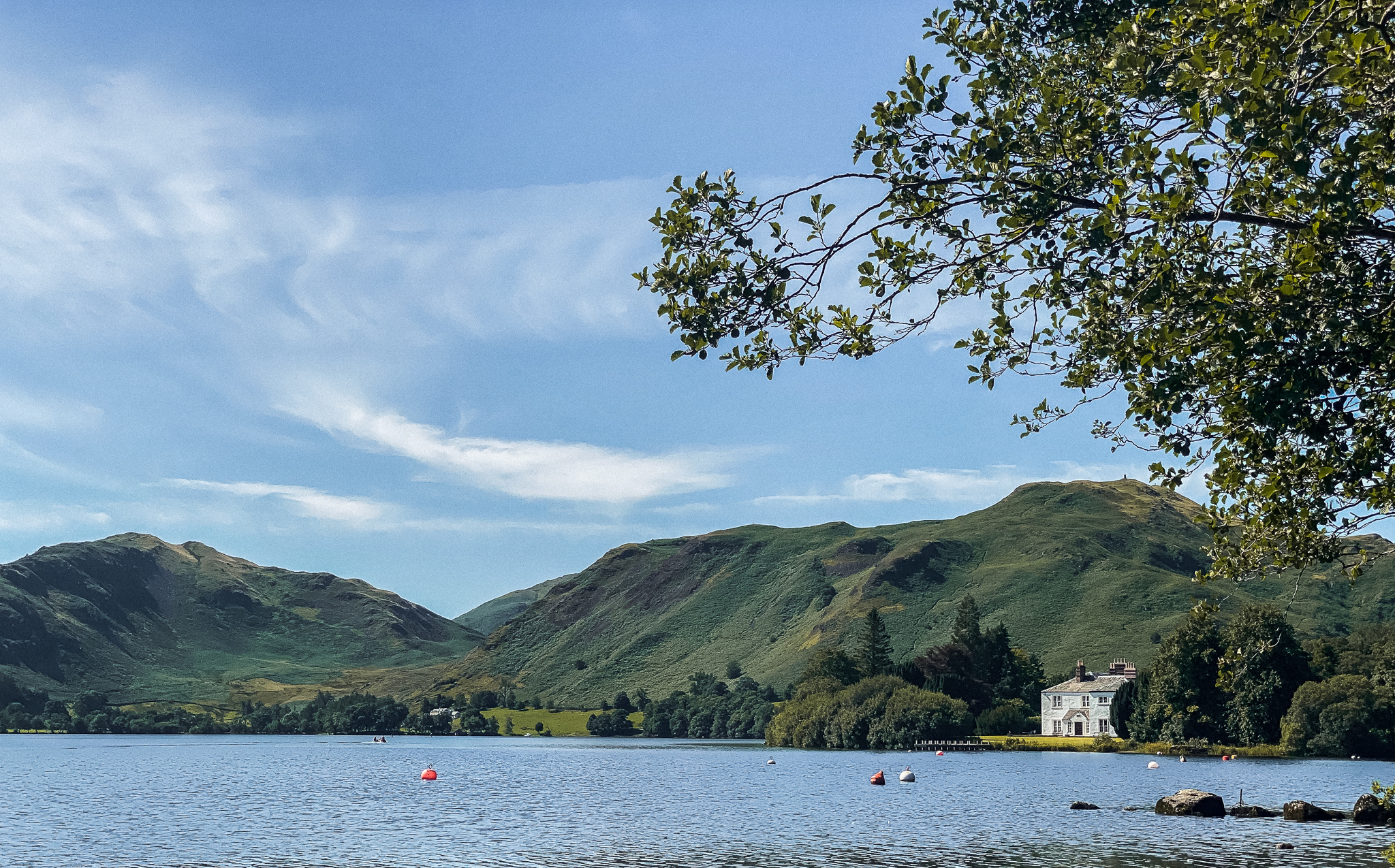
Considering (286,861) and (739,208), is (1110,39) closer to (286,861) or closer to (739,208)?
(739,208)

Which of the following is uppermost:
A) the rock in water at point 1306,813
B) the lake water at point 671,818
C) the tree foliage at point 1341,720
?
the tree foliage at point 1341,720

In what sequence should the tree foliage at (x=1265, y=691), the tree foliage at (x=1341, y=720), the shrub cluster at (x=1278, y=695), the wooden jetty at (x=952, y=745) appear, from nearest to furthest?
1. the tree foliage at (x=1341, y=720)
2. the shrub cluster at (x=1278, y=695)
3. the tree foliage at (x=1265, y=691)
4. the wooden jetty at (x=952, y=745)

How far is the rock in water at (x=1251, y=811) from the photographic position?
66.3m

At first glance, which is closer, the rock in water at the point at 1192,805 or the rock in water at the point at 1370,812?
the rock in water at the point at 1370,812

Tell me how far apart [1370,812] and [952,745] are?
11705cm

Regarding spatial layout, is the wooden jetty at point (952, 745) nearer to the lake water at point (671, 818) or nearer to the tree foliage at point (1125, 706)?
the tree foliage at point (1125, 706)

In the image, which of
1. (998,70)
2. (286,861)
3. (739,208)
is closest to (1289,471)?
(998,70)

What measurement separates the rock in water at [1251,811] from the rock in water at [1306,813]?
5.08ft

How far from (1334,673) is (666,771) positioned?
8920 cm

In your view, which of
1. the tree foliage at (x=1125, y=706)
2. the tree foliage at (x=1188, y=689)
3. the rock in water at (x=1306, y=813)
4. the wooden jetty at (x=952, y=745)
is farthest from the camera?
the wooden jetty at (x=952, y=745)

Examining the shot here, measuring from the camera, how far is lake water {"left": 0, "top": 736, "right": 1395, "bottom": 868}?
50.3 m

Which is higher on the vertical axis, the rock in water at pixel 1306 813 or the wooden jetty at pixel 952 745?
the rock in water at pixel 1306 813

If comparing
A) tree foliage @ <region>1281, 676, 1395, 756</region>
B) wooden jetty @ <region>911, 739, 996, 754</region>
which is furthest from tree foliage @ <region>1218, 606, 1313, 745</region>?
wooden jetty @ <region>911, 739, 996, 754</region>

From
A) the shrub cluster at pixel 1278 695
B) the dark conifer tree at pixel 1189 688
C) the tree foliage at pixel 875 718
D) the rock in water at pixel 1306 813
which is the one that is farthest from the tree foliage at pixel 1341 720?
the rock in water at pixel 1306 813
